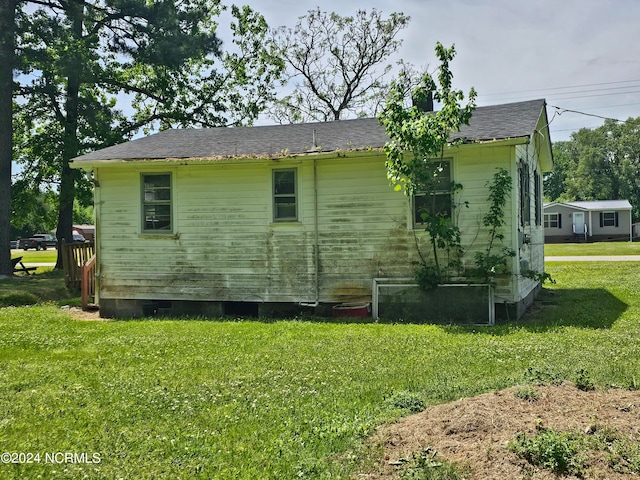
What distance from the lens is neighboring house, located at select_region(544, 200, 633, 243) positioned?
39.7m

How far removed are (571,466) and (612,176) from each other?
6391 cm

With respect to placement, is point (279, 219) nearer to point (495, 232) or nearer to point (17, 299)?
point (495, 232)

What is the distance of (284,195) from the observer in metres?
11.0

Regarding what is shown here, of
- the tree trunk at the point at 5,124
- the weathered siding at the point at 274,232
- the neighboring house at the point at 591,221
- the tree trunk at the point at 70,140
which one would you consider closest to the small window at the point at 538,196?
the weathered siding at the point at 274,232

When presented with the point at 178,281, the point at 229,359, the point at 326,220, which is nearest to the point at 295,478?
the point at 229,359

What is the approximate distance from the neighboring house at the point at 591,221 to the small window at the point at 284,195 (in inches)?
1361

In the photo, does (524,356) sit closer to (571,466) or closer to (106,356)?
(571,466)

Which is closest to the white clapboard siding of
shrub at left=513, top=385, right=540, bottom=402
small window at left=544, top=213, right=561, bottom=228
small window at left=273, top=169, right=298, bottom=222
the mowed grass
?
small window at left=273, top=169, right=298, bottom=222

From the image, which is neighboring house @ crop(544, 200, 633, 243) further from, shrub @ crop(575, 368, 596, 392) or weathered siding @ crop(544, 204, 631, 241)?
shrub @ crop(575, 368, 596, 392)

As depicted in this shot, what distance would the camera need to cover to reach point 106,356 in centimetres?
735

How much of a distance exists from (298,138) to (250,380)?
7525 mm

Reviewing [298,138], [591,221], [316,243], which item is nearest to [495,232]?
[316,243]

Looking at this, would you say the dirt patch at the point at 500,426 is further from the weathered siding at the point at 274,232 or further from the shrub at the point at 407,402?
the weathered siding at the point at 274,232

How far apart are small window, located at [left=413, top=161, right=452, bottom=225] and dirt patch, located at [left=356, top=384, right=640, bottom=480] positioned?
5703 millimetres
